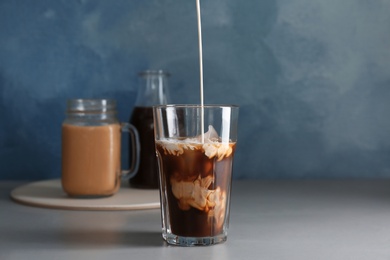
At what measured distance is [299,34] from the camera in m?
1.71

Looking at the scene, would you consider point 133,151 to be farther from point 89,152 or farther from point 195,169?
point 195,169

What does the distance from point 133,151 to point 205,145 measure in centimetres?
52

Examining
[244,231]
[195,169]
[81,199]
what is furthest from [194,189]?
[81,199]

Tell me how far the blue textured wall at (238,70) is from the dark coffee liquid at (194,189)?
2.30ft

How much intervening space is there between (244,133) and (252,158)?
7 cm

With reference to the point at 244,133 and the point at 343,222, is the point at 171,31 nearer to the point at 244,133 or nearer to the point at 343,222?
the point at 244,133

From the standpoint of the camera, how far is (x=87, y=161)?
1.38 meters

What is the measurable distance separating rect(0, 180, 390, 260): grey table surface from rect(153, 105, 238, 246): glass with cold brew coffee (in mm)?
32

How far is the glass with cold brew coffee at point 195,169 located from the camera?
1.00 metres

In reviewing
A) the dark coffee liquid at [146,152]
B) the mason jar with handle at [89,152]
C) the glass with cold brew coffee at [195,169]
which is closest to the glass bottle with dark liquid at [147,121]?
the dark coffee liquid at [146,152]

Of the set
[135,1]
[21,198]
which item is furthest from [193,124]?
[135,1]

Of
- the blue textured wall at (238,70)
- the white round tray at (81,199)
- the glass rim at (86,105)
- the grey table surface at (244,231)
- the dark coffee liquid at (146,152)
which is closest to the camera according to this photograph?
the grey table surface at (244,231)

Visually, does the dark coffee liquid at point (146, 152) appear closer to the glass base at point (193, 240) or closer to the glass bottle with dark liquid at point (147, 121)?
the glass bottle with dark liquid at point (147, 121)

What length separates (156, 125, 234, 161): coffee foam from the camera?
1.00 meters
